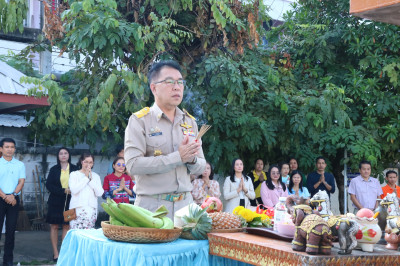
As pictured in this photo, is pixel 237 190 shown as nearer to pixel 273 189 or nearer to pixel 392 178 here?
pixel 273 189

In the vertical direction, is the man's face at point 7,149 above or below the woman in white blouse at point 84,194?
above

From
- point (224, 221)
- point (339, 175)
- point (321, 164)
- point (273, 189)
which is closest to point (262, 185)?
point (273, 189)

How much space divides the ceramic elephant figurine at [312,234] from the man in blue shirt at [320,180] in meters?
6.80

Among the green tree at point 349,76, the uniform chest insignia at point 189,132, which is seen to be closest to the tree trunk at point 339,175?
the green tree at point 349,76

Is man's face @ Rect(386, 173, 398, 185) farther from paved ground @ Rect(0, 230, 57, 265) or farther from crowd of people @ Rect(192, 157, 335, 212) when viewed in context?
paved ground @ Rect(0, 230, 57, 265)

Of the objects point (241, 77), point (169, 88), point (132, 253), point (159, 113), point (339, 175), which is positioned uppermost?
point (241, 77)

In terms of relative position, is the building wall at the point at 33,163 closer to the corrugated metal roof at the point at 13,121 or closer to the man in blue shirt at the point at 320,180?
the corrugated metal roof at the point at 13,121

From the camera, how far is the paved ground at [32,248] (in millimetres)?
7433

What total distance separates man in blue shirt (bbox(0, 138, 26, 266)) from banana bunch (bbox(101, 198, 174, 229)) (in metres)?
4.62

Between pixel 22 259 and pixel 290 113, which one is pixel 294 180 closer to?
pixel 290 113

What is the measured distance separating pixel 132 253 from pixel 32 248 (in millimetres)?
6324

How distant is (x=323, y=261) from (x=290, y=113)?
686cm

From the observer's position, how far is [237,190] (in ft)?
27.3

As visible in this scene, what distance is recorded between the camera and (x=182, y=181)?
325 centimetres
